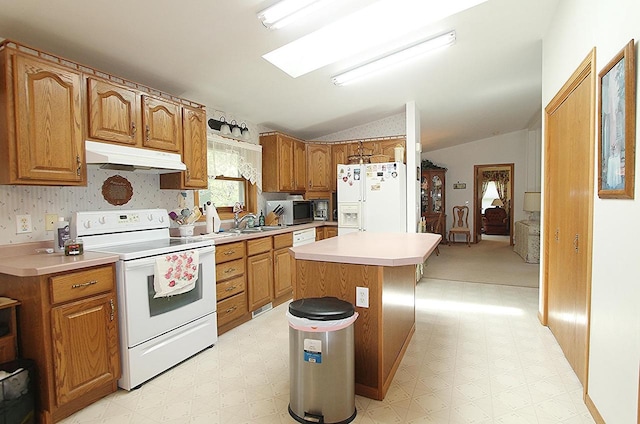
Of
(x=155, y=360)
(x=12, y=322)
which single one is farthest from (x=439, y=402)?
(x=12, y=322)

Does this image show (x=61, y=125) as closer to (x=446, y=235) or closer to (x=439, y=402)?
(x=439, y=402)

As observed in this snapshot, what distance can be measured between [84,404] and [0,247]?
111 centimetres

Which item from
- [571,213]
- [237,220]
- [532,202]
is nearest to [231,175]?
[237,220]

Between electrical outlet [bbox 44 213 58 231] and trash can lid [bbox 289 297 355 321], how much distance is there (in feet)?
6.09

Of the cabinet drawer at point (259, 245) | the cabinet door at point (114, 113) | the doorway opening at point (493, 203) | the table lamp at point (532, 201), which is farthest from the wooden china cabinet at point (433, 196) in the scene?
the cabinet door at point (114, 113)

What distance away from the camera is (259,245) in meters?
3.60

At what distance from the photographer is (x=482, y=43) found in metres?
3.32

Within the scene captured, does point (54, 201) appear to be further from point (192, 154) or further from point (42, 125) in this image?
point (192, 154)

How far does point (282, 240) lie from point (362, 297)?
6.74 feet

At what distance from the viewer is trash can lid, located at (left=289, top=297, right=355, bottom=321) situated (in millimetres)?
1758

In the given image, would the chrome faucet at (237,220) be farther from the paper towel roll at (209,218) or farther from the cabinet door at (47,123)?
the cabinet door at (47,123)

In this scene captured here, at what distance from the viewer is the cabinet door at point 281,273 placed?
3890mm

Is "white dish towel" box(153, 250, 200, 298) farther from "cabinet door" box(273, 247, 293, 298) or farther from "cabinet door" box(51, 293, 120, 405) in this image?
"cabinet door" box(273, 247, 293, 298)

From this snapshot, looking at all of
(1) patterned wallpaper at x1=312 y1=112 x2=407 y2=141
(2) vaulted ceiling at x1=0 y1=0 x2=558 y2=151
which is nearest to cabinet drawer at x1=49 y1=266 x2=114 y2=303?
(2) vaulted ceiling at x1=0 y1=0 x2=558 y2=151
